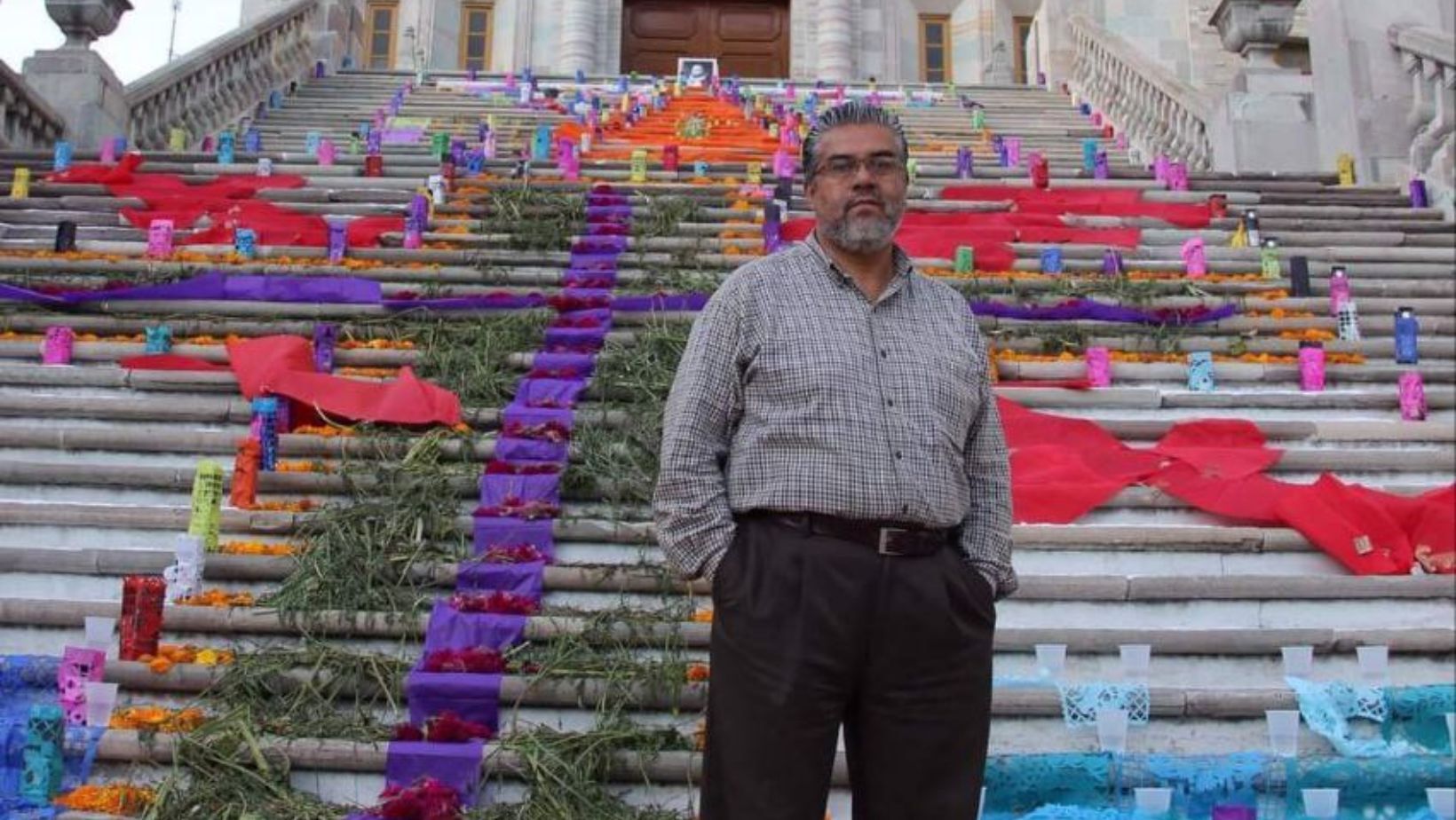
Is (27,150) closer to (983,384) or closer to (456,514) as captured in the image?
(456,514)

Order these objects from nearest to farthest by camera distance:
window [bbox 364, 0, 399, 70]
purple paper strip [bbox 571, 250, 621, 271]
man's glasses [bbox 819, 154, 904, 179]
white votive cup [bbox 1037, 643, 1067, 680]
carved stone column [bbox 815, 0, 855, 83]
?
man's glasses [bbox 819, 154, 904, 179] → white votive cup [bbox 1037, 643, 1067, 680] → purple paper strip [bbox 571, 250, 621, 271] → carved stone column [bbox 815, 0, 855, 83] → window [bbox 364, 0, 399, 70]

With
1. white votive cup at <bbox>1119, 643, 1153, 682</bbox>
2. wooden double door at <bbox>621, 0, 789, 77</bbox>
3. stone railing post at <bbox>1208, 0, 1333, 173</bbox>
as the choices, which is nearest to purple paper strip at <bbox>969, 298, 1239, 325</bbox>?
white votive cup at <bbox>1119, 643, 1153, 682</bbox>

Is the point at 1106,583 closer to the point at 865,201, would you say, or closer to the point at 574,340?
the point at 865,201

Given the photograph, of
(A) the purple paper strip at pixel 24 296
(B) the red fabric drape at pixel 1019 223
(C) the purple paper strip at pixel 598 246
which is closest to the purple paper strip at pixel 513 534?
(C) the purple paper strip at pixel 598 246

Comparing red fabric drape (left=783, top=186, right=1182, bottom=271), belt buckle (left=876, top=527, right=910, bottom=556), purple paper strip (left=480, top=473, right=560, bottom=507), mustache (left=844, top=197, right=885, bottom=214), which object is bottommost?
belt buckle (left=876, top=527, right=910, bottom=556)

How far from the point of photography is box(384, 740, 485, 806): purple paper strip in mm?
4344

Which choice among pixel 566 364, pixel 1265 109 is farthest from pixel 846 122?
pixel 1265 109

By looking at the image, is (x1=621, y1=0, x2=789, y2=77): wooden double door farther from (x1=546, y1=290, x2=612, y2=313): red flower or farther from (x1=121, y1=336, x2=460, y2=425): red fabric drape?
(x1=121, y1=336, x2=460, y2=425): red fabric drape

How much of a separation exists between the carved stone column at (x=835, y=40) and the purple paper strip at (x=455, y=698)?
810 inches

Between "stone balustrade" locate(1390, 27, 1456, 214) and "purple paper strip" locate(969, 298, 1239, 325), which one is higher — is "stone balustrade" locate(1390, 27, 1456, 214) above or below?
above

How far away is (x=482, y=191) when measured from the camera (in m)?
11.2

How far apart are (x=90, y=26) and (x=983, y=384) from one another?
1396cm

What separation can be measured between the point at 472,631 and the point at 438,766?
80cm

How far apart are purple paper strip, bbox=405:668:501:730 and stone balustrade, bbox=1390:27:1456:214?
9.96 metres
